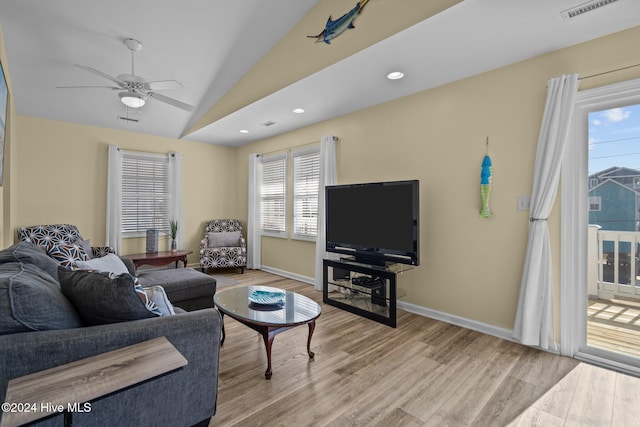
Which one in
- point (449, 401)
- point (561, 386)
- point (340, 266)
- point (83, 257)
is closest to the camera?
point (449, 401)

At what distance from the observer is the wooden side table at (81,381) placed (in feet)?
2.51

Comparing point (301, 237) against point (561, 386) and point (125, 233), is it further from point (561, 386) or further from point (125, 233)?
point (561, 386)

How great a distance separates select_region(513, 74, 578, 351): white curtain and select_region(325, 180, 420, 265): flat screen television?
95cm

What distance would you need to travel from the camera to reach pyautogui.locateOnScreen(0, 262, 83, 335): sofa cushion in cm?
112

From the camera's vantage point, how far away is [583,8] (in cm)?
198

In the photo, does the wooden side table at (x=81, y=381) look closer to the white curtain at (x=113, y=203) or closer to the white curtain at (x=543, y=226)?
the white curtain at (x=543, y=226)

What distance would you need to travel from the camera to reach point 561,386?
2.02 m

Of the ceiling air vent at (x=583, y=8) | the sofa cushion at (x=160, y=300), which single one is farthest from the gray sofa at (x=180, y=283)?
the ceiling air vent at (x=583, y=8)

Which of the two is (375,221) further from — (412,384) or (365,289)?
(412,384)

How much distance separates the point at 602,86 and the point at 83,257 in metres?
4.62

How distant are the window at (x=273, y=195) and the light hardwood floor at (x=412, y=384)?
2.67 meters

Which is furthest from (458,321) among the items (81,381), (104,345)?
(81,381)

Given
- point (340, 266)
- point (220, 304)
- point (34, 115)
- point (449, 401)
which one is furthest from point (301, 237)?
point (34, 115)

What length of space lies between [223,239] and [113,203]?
1802mm
